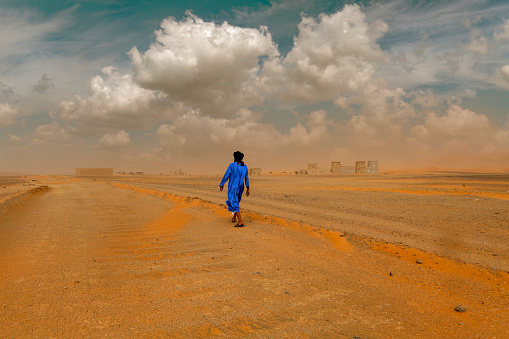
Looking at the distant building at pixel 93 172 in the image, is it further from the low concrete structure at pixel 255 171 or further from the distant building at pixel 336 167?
the distant building at pixel 336 167

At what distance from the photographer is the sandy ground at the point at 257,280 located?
11.0 ft

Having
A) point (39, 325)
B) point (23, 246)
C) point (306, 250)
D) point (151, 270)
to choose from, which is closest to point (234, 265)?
point (151, 270)

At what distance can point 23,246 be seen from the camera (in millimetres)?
6879

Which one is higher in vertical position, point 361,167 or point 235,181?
point 361,167

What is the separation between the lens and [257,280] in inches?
181

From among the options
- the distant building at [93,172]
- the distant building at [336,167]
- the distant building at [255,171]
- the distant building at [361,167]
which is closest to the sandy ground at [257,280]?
Answer: the distant building at [361,167]

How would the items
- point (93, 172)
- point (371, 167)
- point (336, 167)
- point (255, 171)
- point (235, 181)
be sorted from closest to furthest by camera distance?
1. point (235, 181)
2. point (371, 167)
3. point (336, 167)
4. point (255, 171)
5. point (93, 172)

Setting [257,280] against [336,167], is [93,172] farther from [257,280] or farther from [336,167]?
[257,280]

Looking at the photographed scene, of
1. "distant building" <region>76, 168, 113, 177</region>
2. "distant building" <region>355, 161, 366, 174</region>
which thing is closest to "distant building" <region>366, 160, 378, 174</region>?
"distant building" <region>355, 161, 366, 174</region>

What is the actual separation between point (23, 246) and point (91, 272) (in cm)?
321

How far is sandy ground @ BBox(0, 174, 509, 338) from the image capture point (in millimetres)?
3338

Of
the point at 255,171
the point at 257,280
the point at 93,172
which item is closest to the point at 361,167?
the point at 255,171

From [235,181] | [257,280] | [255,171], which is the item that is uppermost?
[255,171]

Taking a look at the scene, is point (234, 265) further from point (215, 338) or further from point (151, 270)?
point (215, 338)
